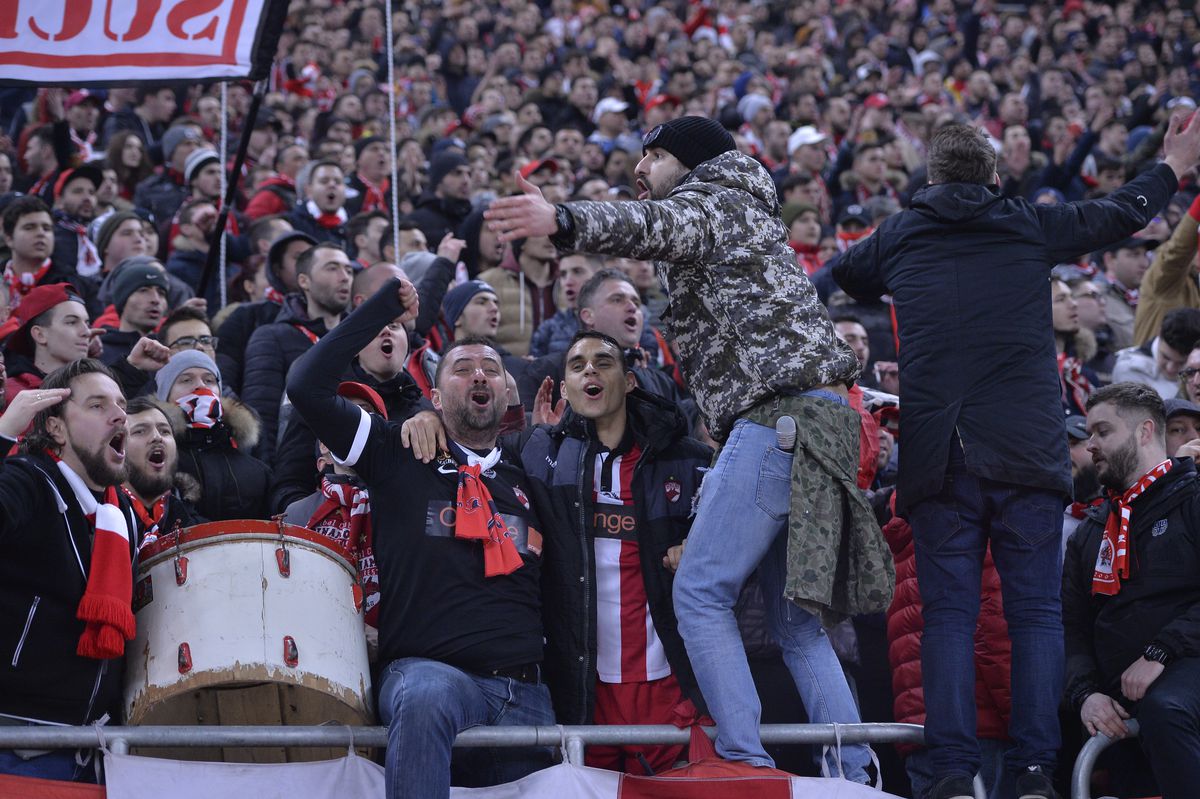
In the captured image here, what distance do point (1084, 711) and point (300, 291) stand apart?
5.09m

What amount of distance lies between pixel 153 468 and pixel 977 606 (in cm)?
355

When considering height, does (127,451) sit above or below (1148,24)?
below

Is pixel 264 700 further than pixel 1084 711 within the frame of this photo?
No

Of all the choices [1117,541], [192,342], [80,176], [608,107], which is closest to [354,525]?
[192,342]

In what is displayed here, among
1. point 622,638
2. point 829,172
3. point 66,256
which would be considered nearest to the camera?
point 622,638

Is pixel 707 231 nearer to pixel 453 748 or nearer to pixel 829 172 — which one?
pixel 453 748

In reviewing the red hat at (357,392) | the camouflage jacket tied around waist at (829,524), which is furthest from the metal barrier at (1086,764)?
the red hat at (357,392)

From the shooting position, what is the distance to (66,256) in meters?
9.91

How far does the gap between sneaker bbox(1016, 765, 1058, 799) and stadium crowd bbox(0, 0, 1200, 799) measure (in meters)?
0.03

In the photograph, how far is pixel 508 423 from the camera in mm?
7133

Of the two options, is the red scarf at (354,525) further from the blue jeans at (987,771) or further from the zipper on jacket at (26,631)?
the blue jeans at (987,771)

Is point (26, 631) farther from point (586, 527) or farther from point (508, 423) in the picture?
point (508, 423)

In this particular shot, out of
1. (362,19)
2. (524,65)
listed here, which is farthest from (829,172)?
(362,19)

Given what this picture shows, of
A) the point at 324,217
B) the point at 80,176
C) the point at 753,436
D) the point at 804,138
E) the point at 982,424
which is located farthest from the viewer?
the point at 804,138
